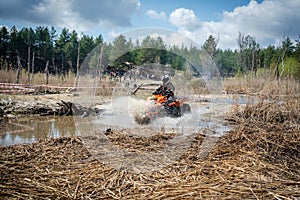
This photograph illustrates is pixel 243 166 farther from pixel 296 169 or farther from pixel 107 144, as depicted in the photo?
pixel 107 144

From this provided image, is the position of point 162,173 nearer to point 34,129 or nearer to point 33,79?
point 34,129

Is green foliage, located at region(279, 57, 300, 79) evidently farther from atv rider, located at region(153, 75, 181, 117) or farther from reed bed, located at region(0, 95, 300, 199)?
reed bed, located at region(0, 95, 300, 199)

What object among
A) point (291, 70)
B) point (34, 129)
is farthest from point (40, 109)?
point (291, 70)

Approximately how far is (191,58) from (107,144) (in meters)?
5.20

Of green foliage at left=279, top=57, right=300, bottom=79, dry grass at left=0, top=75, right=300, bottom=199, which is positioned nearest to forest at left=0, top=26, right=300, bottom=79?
green foliage at left=279, top=57, right=300, bottom=79

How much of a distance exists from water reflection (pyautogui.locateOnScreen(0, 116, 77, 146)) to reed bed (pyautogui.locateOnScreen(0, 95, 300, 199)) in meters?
1.56

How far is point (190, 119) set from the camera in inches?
291

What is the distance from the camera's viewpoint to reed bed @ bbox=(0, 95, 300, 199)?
227 cm

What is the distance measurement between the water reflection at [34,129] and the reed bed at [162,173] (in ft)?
5.13

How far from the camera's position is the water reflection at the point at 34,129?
5.24 meters

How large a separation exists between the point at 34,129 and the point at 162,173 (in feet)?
14.8

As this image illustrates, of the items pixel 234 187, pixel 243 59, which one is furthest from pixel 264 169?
pixel 243 59

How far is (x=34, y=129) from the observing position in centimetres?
621

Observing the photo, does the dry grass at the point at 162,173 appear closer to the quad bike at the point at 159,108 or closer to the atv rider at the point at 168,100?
the quad bike at the point at 159,108
